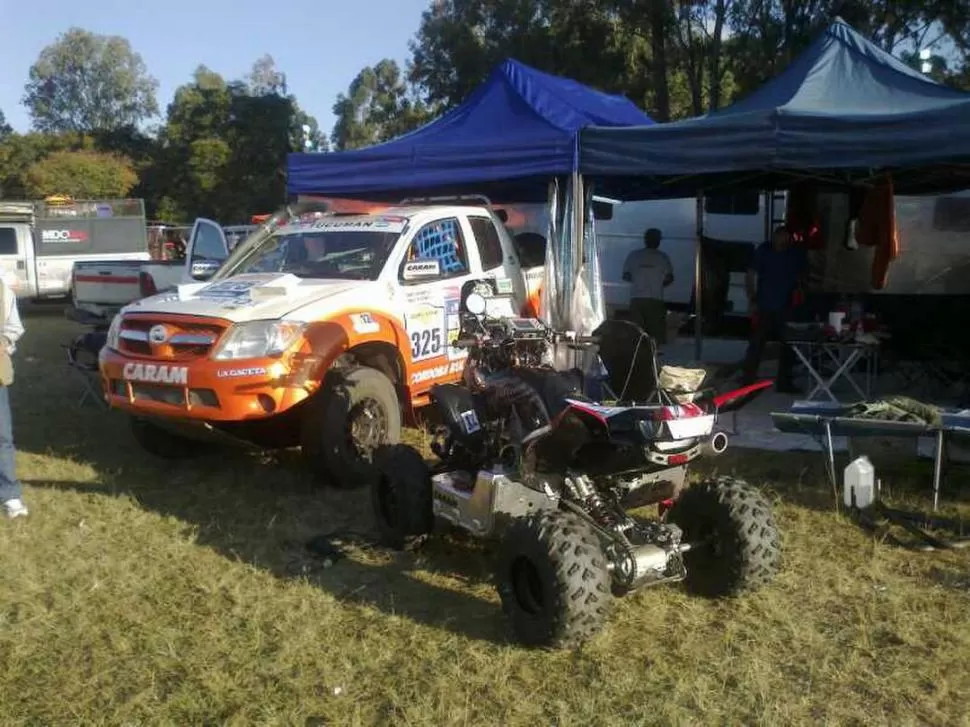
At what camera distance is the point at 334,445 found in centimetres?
599

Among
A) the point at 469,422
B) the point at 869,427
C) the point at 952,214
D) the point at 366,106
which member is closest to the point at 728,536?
the point at 469,422

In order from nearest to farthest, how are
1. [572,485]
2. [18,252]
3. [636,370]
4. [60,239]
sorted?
[572,485], [636,370], [18,252], [60,239]

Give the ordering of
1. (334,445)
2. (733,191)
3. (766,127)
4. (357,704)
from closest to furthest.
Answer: (357,704) → (334,445) → (766,127) → (733,191)

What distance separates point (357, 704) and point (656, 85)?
2084cm

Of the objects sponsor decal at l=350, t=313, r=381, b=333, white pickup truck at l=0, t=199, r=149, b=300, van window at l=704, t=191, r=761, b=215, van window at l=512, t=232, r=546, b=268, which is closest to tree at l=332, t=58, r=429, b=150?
white pickup truck at l=0, t=199, r=149, b=300

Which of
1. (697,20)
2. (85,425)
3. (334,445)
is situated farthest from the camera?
(697,20)

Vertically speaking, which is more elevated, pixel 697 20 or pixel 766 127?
pixel 697 20

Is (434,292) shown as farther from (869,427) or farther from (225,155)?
(225,155)

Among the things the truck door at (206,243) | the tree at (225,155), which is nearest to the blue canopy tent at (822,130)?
the truck door at (206,243)

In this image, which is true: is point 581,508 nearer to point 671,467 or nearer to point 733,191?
point 671,467

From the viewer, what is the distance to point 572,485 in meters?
4.22

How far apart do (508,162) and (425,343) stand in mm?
2098

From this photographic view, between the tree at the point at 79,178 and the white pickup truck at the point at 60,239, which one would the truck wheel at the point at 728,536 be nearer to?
the white pickup truck at the point at 60,239

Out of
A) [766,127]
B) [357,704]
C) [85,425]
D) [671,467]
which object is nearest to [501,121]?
[766,127]
